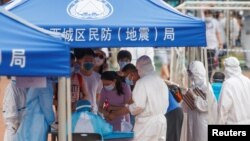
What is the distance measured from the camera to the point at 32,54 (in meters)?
7.92

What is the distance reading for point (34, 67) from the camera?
25.9ft

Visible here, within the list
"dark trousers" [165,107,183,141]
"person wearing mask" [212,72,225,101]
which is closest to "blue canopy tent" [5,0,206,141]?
"dark trousers" [165,107,183,141]

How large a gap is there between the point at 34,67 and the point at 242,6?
8303 millimetres

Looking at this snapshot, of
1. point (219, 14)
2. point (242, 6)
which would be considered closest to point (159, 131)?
point (242, 6)

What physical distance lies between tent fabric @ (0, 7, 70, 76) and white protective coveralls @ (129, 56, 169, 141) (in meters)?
2.59

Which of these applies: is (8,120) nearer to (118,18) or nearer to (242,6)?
(118,18)

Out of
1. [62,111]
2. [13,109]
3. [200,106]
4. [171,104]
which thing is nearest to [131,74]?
[171,104]

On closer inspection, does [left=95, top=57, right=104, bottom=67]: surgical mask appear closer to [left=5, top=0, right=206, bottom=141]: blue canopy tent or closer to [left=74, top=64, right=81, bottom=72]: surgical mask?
[left=74, top=64, right=81, bottom=72]: surgical mask

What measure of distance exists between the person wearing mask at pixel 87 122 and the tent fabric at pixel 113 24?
769mm

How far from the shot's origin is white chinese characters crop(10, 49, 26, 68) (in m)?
7.85

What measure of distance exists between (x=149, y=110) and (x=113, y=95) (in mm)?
833

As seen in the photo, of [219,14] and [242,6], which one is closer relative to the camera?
[242,6]

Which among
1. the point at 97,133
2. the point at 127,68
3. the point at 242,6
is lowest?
the point at 97,133

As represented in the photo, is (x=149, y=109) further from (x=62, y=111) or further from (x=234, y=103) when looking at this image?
(x=62, y=111)
